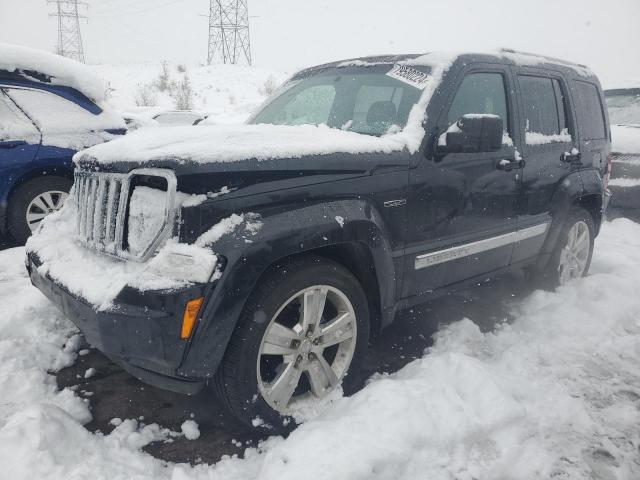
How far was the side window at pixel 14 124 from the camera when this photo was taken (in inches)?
178

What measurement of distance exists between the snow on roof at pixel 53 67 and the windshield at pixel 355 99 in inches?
101

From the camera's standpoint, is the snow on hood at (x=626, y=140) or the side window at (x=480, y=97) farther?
the snow on hood at (x=626, y=140)

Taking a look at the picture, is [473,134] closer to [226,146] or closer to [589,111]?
[226,146]

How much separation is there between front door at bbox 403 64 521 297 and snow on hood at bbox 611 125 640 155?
4.10 metres

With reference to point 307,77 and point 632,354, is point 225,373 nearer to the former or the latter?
point 307,77

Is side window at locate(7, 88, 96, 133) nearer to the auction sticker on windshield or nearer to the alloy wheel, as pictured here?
the auction sticker on windshield

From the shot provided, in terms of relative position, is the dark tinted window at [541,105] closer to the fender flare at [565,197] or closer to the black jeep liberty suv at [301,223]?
the black jeep liberty suv at [301,223]

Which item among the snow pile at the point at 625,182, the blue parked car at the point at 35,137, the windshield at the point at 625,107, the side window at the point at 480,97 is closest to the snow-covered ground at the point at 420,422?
the side window at the point at 480,97

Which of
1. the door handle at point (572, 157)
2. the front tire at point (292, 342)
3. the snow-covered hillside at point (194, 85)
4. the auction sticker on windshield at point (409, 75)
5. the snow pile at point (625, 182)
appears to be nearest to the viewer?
the front tire at point (292, 342)

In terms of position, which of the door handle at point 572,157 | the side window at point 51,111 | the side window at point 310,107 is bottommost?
the door handle at point 572,157

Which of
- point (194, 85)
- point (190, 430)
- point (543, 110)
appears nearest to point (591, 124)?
point (543, 110)

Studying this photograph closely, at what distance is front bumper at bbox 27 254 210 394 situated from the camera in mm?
1845

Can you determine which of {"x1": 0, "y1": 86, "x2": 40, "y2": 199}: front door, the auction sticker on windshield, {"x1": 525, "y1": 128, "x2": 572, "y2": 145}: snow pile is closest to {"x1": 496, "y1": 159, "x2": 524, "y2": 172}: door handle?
{"x1": 525, "y1": 128, "x2": 572, "y2": 145}: snow pile

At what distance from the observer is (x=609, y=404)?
105 inches
